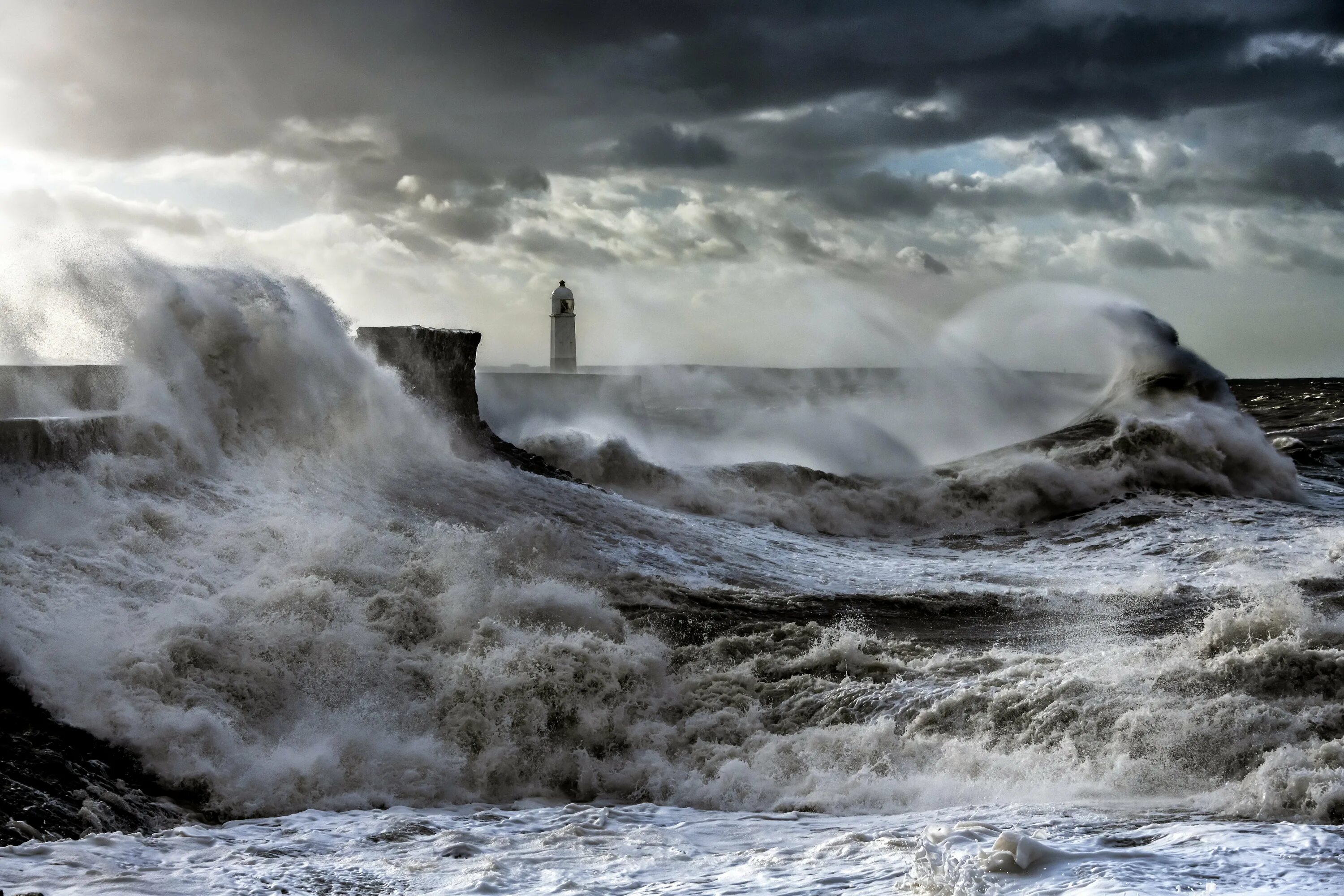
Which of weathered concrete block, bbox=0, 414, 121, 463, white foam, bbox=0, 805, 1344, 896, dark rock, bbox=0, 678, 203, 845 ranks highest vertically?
weathered concrete block, bbox=0, 414, 121, 463

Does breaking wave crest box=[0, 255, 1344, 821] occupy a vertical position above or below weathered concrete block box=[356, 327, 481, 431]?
below

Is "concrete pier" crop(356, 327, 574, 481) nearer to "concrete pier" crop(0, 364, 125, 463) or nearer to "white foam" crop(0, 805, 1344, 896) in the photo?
"concrete pier" crop(0, 364, 125, 463)

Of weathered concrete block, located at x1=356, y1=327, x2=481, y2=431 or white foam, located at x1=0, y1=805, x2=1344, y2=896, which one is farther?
weathered concrete block, located at x1=356, y1=327, x2=481, y2=431

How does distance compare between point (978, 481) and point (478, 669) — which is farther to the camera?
point (978, 481)

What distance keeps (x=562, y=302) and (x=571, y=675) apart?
18.8 m

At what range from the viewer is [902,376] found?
21750 millimetres

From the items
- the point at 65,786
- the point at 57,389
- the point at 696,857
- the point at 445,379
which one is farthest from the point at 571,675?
the point at 445,379

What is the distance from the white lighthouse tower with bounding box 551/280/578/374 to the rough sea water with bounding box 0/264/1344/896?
1289 cm

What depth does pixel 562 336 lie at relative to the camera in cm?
2480

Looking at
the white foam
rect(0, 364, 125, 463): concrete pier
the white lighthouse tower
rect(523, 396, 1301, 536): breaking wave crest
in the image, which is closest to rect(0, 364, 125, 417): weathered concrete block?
rect(0, 364, 125, 463): concrete pier

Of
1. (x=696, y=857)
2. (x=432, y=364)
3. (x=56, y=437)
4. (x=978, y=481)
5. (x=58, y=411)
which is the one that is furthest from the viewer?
(x=978, y=481)

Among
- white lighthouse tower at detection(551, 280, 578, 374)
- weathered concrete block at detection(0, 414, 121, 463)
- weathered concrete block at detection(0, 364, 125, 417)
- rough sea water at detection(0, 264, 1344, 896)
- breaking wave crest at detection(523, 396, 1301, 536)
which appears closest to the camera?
rough sea water at detection(0, 264, 1344, 896)

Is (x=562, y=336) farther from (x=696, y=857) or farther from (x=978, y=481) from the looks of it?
(x=696, y=857)

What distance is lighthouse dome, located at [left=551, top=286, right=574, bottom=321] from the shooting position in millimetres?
24781
